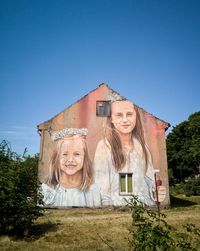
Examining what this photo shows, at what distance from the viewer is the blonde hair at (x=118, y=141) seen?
62.6 ft

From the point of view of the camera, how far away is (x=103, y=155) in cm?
1925

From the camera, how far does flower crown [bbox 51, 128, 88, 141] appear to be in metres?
19.7

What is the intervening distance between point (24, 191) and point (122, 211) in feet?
30.1

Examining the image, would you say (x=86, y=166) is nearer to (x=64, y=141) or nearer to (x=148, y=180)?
(x=64, y=141)

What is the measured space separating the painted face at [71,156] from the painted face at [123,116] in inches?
120

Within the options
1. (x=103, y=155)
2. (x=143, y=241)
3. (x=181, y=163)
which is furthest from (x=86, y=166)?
(x=181, y=163)

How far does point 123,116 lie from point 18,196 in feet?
36.9

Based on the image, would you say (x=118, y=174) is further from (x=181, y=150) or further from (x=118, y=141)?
(x=181, y=150)

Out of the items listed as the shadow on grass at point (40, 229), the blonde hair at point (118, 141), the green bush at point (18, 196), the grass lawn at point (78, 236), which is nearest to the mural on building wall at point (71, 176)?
the blonde hair at point (118, 141)

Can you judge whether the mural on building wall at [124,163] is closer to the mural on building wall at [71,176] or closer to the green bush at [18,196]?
the mural on building wall at [71,176]

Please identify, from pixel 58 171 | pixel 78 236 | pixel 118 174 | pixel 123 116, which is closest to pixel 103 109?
pixel 123 116

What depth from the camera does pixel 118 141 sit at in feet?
63.7

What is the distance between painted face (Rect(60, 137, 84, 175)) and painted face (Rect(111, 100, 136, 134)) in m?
3.05

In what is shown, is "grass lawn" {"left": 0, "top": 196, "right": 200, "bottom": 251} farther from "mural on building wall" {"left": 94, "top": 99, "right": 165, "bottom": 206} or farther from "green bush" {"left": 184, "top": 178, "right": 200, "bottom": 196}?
"green bush" {"left": 184, "top": 178, "right": 200, "bottom": 196}
